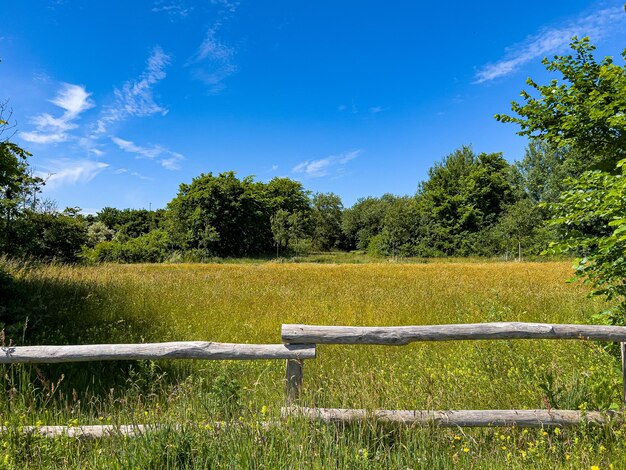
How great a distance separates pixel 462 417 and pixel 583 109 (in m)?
4.59

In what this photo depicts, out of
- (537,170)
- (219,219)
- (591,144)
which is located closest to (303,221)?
(219,219)

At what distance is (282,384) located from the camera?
14.8 ft

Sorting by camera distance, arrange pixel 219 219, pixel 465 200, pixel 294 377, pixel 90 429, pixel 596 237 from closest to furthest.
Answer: pixel 90 429 < pixel 294 377 < pixel 596 237 < pixel 219 219 < pixel 465 200

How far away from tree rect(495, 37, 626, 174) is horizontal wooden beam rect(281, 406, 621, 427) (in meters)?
3.44

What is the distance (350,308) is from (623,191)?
7.31m

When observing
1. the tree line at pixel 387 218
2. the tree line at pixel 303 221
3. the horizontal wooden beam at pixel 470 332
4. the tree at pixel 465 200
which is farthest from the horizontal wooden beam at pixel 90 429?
the tree at pixel 465 200

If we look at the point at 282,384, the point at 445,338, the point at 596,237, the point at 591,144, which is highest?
the point at 591,144

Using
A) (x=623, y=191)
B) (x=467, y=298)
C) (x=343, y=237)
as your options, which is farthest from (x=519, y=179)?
(x=623, y=191)

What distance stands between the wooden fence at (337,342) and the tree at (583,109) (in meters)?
2.81

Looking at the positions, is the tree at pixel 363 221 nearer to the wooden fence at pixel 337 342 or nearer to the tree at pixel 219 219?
the tree at pixel 219 219

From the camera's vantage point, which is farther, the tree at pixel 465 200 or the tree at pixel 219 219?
the tree at pixel 465 200

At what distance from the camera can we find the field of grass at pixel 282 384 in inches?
107

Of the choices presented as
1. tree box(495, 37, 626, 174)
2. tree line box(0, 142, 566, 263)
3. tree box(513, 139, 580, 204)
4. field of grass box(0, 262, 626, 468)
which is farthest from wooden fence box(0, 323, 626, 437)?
tree box(513, 139, 580, 204)

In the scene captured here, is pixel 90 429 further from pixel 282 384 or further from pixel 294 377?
pixel 282 384
